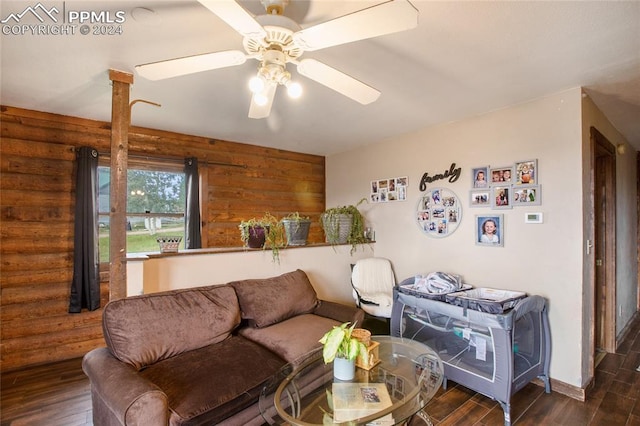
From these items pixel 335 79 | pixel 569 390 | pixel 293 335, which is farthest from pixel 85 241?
pixel 569 390

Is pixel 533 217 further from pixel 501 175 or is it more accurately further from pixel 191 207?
pixel 191 207

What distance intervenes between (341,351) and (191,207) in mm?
2679

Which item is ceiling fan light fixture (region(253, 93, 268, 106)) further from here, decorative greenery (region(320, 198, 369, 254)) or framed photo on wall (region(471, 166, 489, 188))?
framed photo on wall (region(471, 166, 489, 188))

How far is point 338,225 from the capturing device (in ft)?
11.4

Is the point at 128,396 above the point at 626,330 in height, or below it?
above

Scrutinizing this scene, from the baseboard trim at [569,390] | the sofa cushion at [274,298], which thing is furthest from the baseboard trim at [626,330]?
the sofa cushion at [274,298]

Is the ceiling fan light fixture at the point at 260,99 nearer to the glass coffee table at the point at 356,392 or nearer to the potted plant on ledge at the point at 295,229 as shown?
the potted plant on ledge at the point at 295,229

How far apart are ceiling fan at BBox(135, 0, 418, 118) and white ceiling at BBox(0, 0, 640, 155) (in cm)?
25

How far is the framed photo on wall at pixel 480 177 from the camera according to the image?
9.37ft

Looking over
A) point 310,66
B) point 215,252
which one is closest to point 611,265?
point 310,66

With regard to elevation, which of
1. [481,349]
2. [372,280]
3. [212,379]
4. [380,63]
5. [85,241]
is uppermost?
[380,63]

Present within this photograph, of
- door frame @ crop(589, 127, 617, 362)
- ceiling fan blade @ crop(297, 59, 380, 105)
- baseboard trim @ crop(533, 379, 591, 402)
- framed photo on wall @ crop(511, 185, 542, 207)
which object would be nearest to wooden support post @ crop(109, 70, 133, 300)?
ceiling fan blade @ crop(297, 59, 380, 105)

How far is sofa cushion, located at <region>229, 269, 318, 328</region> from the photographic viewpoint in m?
2.41

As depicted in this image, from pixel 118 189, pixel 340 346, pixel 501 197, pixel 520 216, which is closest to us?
pixel 340 346
